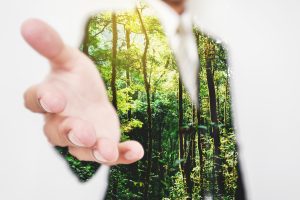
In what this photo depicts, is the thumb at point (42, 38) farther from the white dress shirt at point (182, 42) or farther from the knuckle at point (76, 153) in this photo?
the white dress shirt at point (182, 42)

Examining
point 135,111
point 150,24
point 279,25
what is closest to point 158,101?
point 135,111

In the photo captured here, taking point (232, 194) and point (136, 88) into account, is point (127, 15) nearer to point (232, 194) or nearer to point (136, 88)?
point (136, 88)

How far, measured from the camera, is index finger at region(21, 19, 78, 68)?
0.91 meters

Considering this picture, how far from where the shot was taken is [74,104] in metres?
1.02

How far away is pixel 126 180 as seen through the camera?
128cm

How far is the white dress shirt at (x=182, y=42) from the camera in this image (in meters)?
1.34

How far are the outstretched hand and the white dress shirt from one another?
0.90ft

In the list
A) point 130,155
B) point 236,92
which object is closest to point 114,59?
point 130,155

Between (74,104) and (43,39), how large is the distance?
7.4 inches

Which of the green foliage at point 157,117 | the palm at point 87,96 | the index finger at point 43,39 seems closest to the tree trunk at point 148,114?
the green foliage at point 157,117

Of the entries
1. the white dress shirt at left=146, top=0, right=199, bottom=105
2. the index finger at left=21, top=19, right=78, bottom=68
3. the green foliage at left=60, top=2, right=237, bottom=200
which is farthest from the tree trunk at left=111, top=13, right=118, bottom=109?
the index finger at left=21, top=19, right=78, bottom=68

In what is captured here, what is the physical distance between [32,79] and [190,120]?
532mm

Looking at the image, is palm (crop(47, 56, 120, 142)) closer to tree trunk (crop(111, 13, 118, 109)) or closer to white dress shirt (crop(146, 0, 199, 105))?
tree trunk (crop(111, 13, 118, 109))

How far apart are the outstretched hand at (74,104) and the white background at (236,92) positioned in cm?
10
